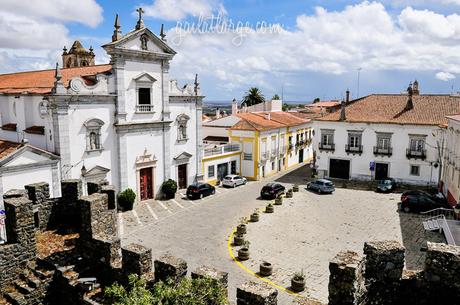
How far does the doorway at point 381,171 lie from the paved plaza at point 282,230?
5429mm

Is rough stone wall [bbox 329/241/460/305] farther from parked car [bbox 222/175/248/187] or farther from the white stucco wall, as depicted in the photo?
the white stucco wall

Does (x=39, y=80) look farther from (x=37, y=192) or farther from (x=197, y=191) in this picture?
(x=37, y=192)

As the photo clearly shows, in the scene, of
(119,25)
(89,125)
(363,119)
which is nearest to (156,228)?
(89,125)

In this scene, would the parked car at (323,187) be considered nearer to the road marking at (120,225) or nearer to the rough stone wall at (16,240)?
the road marking at (120,225)

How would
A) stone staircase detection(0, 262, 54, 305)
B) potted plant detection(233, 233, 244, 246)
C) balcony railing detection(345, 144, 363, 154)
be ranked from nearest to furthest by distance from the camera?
stone staircase detection(0, 262, 54, 305)
potted plant detection(233, 233, 244, 246)
balcony railing detection(345, 144, 363, 154)

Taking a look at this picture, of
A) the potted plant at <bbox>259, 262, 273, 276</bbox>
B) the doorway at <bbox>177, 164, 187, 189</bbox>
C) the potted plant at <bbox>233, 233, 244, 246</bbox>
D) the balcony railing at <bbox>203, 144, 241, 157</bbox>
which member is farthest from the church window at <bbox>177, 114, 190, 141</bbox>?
the potted plant at <bbox>259, 262, 273, 276</bbox>

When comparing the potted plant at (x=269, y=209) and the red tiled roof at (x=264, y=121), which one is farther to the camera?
the red tiled roof at (x=264, y=121)

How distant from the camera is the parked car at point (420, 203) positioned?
29547mm

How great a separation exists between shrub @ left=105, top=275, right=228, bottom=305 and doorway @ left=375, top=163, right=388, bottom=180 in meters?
36.4

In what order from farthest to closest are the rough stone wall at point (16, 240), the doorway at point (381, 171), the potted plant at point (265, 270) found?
the doorway at point (381, 171) < the potted plant at point (265, 270) < the rough stone wall at point (16, 240)

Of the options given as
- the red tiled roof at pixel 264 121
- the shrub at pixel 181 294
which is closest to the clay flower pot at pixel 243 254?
the shrub at pixel 181 294

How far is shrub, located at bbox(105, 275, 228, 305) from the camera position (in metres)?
7.67

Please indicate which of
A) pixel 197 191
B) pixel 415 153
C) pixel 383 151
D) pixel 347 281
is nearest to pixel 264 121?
pixel 383 151

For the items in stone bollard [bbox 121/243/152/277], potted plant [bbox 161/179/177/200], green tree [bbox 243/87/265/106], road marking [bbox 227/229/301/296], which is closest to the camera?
stone bollard [bbox 121/243/152/277]
